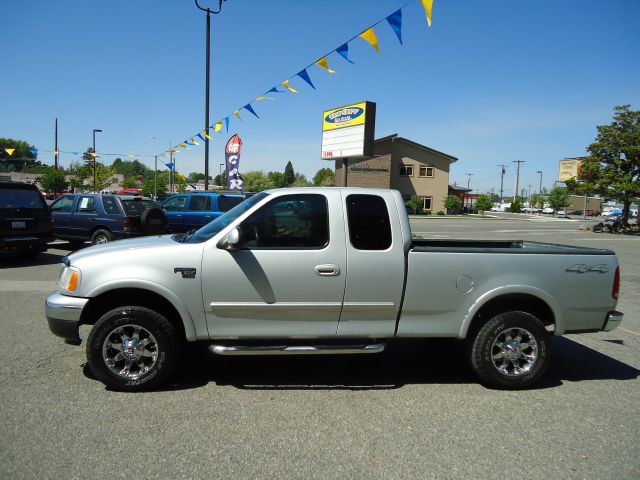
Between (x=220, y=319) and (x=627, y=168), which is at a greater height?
(x=627, y=168)

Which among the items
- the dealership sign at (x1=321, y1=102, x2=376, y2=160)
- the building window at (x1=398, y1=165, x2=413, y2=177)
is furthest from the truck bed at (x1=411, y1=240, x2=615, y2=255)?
the building window at (x1=398, y1=165, x2=413, y2=177)

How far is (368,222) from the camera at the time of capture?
4113mm

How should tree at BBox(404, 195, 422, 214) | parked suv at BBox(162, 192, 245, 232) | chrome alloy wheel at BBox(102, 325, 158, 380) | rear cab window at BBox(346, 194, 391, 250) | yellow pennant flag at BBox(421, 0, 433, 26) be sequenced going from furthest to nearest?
tree at BBox(404, 195, 422, 214) → parked suv at BBox(162, 192, 245, 232) → yellow pennant flag at BBox(421, 0, 433, 26) → rear cab window at BBox(346, 194, 391, 250) → chrome alloy wheel at BBox(102, 325, 158, 380)

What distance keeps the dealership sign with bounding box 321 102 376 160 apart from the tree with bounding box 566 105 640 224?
1668cm

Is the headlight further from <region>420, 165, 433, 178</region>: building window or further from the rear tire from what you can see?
<region>420, 165, 433, 178</region>: building window

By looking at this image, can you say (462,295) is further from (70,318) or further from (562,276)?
(70,318)

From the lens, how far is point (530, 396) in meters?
4.08

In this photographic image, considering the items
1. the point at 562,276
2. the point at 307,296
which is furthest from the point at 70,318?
the point at 562,276

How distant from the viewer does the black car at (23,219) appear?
9.80 m

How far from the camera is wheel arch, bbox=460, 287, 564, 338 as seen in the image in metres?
4.07

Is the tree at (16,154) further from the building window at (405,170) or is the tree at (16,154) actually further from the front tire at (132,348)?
the building window at (405,170)

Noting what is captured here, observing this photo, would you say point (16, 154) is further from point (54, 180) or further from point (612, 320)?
point (612, 320)

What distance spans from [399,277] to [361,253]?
41cm

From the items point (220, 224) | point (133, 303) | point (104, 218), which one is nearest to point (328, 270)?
point (220, 224)
